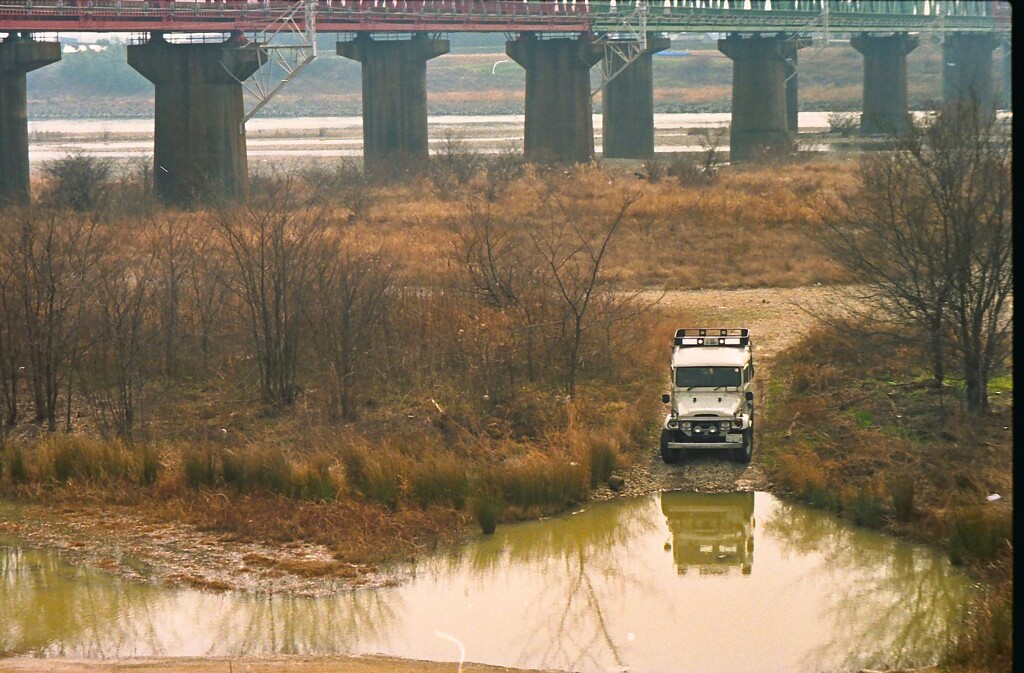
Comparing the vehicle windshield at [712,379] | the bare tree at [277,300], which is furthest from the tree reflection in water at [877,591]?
the bare tree at [277,300]

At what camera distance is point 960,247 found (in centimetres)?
2209

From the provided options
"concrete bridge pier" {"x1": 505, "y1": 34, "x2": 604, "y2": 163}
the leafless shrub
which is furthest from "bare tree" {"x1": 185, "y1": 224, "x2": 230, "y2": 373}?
"concrete bridge pier" {"x1": 505, "y1": 34, "x2": 604, "y2": 163}

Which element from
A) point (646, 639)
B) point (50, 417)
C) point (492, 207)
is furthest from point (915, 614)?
point (492, 207)

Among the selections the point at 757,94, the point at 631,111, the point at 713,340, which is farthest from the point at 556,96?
the point at 713,340

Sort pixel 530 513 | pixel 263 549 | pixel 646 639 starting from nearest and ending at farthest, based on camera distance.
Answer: pixel 646 639
pixel 263 549
pixel 530 513

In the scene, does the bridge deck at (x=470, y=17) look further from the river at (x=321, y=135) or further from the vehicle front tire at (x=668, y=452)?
the vehicle front tire at (x=668, y=452)

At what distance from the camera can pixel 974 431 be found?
21.4 m

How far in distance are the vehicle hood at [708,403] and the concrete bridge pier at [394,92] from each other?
149 feet

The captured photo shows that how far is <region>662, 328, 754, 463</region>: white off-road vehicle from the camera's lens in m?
21.1

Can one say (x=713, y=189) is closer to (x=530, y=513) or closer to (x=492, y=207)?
(x=492, y=207)

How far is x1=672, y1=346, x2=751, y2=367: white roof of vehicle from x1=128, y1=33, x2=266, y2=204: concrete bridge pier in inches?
1185

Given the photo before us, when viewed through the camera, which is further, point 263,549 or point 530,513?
point 530,513

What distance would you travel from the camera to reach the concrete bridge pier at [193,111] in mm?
49250

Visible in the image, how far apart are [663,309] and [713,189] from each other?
19.9 m
